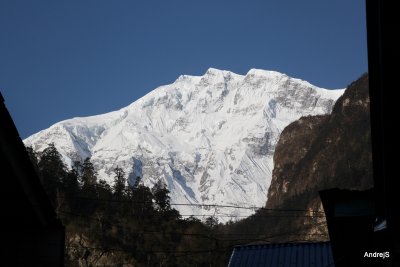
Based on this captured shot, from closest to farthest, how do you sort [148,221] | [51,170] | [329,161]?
[148,221]
[51,170]
[329,161]

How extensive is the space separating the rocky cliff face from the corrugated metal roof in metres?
65.1

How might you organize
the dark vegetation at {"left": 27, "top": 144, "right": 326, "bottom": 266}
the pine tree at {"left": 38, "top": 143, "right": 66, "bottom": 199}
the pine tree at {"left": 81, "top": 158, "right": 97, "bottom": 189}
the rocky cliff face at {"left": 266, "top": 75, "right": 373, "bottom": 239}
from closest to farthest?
1. the dark vegetation at {"left": 27, "top": 144, "right": 326, "bottom": 266}
2. the pine tree at {"left": 38, "top": 143, "right": 66, "bottom": 199}
3. the pine tree at {"left": 81, "top": 158, "right": 97, "bottom": 189}
4. the rocky cliff face at {"left": 266, "top": 75, "right": 373, "bottom": 239}

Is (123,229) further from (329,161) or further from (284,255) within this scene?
(329,161)

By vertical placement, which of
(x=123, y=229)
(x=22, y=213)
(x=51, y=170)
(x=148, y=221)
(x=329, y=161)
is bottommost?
(x=22, y=213)

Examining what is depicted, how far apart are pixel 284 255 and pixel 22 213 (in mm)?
11289

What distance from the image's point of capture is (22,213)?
205 inches

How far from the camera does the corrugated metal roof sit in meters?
15.1

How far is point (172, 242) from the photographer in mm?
68312

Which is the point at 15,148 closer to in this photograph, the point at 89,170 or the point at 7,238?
the point at 7,238

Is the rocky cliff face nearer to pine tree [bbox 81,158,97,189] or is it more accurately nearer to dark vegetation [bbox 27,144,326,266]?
dark vegetation [bbox 27,144,326,266]

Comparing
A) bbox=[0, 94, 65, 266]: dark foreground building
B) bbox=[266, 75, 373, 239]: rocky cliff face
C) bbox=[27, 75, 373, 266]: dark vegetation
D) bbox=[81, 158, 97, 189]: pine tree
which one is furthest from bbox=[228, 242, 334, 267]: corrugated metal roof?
bbox=[266, 75, 373, 239]: rocky cliff face

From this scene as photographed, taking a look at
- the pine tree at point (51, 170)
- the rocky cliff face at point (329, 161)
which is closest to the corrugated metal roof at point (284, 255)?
the pine tree at point (51, 170)

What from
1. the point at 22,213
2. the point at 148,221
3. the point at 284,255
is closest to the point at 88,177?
the point at 148,221

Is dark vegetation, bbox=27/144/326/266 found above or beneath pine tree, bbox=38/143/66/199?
beneath
